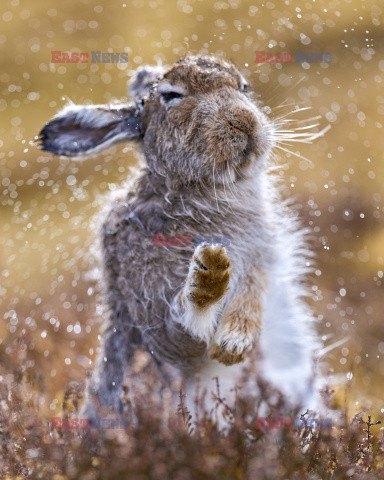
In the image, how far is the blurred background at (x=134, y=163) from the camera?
7219 millimetres

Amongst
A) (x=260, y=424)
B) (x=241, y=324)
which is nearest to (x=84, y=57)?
(x=241, y=324)

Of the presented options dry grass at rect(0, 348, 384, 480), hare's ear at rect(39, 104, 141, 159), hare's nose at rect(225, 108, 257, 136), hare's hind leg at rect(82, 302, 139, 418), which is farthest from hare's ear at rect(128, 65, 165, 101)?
dry grass at rect(0, 348, 384, 480)

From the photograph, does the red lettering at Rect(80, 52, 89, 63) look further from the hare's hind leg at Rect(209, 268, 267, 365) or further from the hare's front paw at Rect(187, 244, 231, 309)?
the hare's front paw at Rect(187, 244, 231, 309)

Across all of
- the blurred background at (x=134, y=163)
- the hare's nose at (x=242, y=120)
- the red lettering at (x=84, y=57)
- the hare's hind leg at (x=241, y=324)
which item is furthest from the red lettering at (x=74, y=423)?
the red lettering at (x=84, y=57)

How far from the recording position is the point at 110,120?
4.70 meters

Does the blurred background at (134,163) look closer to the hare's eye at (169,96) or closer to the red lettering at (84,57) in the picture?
the red lettering at (84,57)

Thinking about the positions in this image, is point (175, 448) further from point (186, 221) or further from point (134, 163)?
point (134, 163)

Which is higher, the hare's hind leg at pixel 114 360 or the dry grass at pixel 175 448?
the dry grass at pixel 175 448

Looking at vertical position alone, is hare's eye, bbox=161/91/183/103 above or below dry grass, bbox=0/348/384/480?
above

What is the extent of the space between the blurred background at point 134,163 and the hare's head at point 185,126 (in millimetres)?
409

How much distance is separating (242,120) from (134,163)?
2.72m

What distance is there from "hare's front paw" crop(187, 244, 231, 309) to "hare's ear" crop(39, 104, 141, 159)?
127 cm

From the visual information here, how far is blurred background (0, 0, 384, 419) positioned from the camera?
23.7 feet

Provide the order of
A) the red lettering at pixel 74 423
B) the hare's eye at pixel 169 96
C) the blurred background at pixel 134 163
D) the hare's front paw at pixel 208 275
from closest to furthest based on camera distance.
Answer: the hare's front paw at pixel 208 275 → the red lettering at pixel 74 423 → the hare's eye at pixel 169 96 → the blurred background at pixel 134 163
